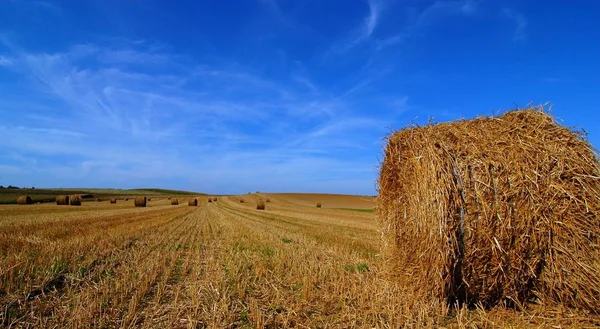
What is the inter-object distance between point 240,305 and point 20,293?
281 cm

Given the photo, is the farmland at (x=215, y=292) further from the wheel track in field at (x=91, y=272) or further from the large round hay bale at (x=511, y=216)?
the large round hay bale at (x=511, y=216)

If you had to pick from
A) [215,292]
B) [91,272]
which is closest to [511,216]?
[215,292]

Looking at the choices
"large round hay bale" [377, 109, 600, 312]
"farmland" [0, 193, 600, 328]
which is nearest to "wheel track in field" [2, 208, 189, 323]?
"farmland" [0, 193, 600, 328]

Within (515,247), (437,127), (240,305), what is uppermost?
(437,127)

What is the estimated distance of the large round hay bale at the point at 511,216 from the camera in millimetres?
4078

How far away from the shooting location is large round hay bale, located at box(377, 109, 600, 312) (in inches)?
161

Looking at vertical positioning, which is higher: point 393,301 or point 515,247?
point 515,247

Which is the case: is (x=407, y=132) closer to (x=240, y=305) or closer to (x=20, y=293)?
(x=240, y=305)

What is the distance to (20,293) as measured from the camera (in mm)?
4629

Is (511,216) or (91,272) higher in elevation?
(511,216)

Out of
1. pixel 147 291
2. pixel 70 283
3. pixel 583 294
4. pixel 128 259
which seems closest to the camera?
pixel 583 294

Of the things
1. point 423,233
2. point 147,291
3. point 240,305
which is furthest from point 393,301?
point 147,291

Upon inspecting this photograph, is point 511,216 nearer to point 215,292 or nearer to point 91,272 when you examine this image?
point 215,292

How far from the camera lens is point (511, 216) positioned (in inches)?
165
